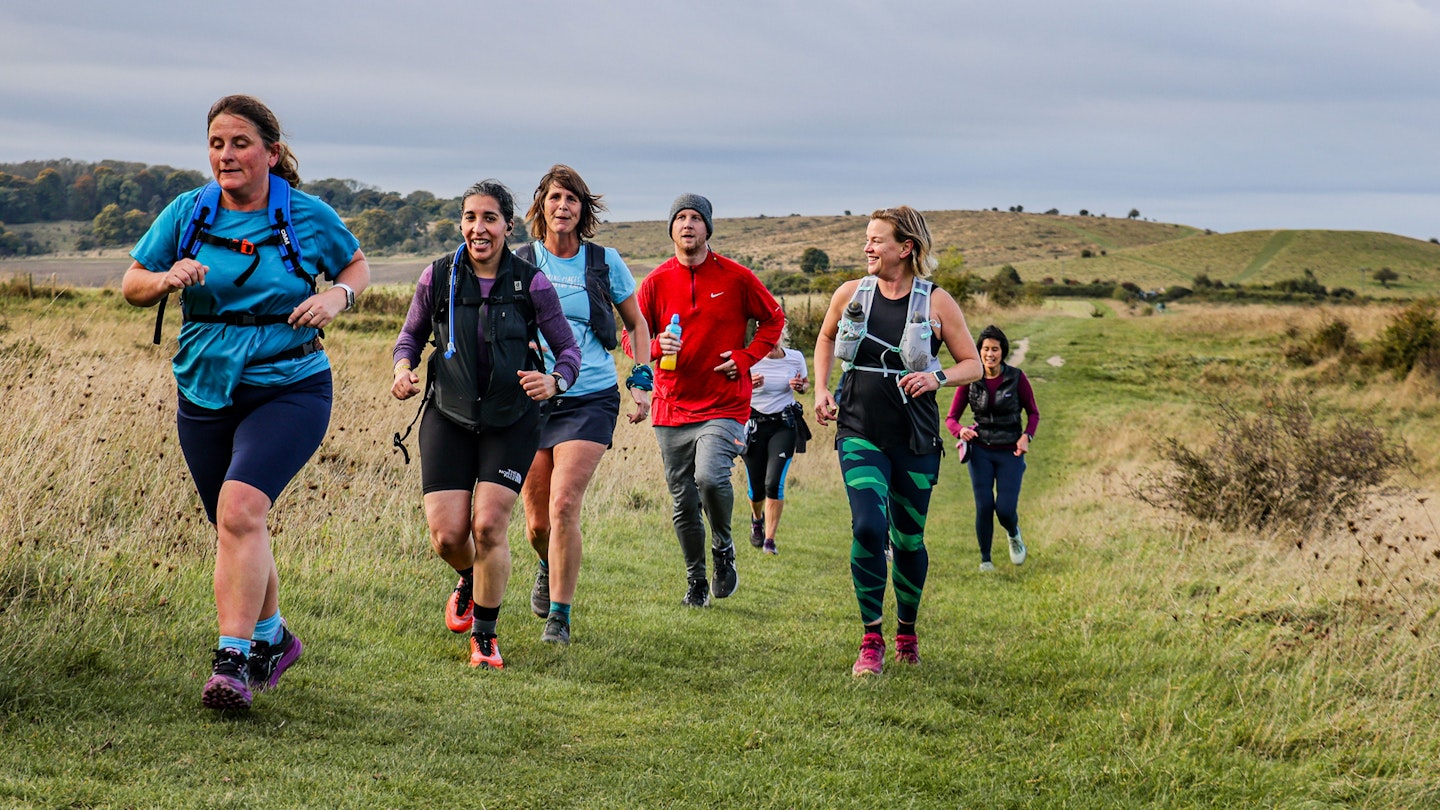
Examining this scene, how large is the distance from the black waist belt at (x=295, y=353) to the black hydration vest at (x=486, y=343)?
745mm

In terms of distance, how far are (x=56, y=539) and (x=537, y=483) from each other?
2.77 m

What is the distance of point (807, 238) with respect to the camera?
149 m

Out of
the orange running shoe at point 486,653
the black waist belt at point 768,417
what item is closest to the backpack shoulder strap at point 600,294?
the orange running shoe at point 486,653

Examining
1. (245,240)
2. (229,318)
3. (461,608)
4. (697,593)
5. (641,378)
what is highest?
(245,240)

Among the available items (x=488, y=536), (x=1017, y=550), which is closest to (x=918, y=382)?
(x=488, y=536)

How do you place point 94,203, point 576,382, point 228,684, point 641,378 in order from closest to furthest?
point 228,684, point 576,382, point 641,378, point 94,203

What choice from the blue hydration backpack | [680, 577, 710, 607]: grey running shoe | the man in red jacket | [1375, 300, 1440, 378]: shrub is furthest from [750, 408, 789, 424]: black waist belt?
[1375, 300, 1440, 378]: shrub

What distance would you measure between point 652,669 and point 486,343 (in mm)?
1941

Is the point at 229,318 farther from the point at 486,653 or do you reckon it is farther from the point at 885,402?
the point at 885,402

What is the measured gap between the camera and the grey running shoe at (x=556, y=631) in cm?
643

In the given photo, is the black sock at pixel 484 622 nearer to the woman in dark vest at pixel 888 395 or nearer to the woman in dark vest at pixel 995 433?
the woman in dark vest at pixel 888 395

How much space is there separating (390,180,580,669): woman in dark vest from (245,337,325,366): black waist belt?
569mm

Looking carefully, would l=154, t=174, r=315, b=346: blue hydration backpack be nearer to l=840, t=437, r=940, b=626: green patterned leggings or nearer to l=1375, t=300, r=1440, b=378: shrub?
l=840, t=437, r=940, b=626: green patterned leggings

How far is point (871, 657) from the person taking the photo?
616 cm
